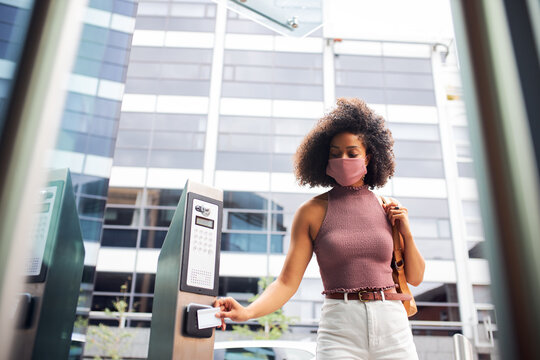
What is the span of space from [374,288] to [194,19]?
1162 cm

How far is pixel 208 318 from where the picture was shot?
1306mm

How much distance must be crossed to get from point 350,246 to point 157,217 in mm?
9245

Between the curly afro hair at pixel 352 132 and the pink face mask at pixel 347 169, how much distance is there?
0.10 meters

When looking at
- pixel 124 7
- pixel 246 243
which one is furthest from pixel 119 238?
pixel 124 7

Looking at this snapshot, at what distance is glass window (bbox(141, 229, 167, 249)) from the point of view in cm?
969

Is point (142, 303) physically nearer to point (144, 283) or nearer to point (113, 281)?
point (144, 283)

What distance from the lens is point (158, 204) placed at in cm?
1011

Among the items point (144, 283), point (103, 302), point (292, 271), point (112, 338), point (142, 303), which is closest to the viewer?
point (292, 271)

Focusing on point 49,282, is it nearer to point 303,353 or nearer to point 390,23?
point 303,353

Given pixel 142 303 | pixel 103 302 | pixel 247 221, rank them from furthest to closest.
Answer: pixel 247 221, pixel 142 303, pixel 103 302

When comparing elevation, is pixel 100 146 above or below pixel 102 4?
below

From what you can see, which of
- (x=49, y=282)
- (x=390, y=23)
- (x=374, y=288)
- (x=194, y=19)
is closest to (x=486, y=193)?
(x=374, y=288)

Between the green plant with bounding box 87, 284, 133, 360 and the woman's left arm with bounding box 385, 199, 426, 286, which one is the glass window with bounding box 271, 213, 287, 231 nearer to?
the green plant with bounding box 87, 284, 133, 360

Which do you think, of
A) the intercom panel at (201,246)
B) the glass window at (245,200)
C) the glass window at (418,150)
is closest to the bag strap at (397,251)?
the intercom panel at (201,246)
